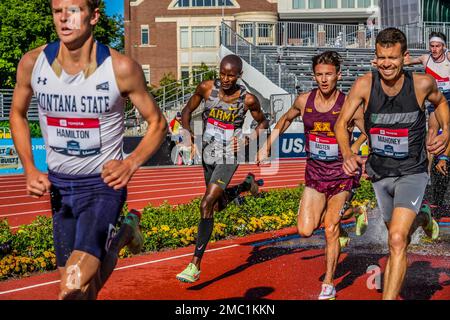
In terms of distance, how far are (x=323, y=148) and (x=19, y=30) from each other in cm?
5032

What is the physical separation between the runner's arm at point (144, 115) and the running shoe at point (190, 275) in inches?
113

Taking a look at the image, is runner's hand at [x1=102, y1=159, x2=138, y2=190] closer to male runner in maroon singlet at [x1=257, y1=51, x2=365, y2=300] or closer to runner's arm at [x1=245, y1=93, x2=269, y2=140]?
male runner in maroon singlet at [x1=257, y1=51, x2=365, y2=300]

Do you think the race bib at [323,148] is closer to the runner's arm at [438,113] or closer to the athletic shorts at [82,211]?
the runner's arm at [438,113]

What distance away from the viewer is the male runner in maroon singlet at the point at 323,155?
7477 mm

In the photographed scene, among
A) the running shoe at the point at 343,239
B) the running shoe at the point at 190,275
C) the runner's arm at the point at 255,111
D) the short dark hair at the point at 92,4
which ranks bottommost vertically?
the running shoe at the point at 190,275

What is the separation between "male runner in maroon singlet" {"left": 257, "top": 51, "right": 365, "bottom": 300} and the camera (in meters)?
7.48

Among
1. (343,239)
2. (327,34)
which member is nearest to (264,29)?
(327,34)

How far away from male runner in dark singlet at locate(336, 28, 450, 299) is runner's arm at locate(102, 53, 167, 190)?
176 cm

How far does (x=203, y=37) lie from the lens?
212 feet

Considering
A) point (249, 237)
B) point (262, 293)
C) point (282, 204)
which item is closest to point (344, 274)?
point (262, 293)

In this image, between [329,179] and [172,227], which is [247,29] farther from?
[329,179]

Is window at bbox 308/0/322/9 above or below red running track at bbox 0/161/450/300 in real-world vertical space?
above

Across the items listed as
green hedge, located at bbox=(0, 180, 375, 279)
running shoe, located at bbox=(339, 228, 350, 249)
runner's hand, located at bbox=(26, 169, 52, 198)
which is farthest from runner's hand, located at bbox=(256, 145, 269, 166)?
runner's hand, located at bbox=(26, 169, 52, 198)

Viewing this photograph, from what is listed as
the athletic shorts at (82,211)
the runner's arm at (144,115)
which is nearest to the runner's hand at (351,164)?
the runner's arm at (144,115)
